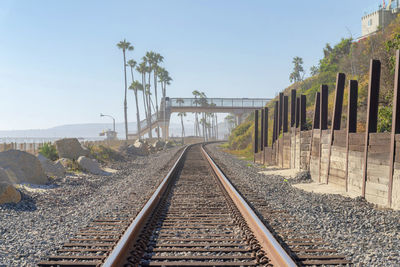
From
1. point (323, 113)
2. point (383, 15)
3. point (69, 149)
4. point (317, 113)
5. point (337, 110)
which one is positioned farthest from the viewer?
point (383, 15)

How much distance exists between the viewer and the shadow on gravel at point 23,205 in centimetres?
796

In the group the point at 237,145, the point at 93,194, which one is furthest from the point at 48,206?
the point at 237,145

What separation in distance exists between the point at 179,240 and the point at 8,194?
4.91m

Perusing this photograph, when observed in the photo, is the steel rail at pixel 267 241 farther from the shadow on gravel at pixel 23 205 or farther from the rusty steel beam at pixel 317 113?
the rusty steel beam at pixel 317 113

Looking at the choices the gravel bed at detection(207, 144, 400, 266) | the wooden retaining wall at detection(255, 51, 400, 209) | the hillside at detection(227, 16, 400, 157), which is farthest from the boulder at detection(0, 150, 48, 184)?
the hillside at detection(227, 16, 400, 157)

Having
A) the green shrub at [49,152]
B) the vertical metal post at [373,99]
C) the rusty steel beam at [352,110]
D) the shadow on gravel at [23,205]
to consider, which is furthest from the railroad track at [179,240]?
the green shrub at [49,152]

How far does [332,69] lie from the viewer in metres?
44.7

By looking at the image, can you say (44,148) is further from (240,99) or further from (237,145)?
(240,99)

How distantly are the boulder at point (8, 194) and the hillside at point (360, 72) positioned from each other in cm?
1076

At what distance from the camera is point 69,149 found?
739 inches

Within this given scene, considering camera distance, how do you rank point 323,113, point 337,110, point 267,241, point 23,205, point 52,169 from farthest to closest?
point 52,169
point 323,113
point 337,110
point 23,205
point 267,241

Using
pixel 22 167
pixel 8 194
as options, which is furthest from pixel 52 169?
pixel 8 194

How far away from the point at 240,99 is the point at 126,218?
214ft

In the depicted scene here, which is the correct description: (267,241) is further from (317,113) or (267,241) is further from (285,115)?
(285,115)
